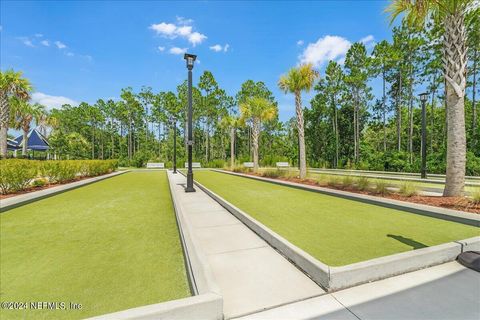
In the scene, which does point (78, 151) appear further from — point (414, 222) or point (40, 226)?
point (414, 222)

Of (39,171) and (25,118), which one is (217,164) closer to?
(39,171)

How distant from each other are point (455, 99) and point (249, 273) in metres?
7.38

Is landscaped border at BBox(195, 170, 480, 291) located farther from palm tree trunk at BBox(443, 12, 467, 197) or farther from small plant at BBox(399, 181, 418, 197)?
small plant at BBox(399, 181, 418, 197)

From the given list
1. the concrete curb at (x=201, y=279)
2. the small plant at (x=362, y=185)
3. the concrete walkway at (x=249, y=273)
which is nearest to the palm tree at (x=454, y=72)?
the small plant at (x=362, y=185)

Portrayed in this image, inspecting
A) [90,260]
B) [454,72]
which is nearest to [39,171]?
[90,260]

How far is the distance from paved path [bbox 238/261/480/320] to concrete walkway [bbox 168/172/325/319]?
0.14 m

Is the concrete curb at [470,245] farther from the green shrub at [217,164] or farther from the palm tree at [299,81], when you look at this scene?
the green shrub at [217,164]

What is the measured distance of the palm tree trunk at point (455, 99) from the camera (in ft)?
19.7

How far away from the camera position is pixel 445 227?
14.3ft

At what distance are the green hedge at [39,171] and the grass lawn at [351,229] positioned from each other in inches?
331

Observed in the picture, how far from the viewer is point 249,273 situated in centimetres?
278

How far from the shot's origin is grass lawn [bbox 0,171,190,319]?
2473mm

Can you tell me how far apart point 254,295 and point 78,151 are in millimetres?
45390

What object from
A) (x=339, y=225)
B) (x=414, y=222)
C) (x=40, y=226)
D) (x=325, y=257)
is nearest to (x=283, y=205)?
(x=339, y=225)
